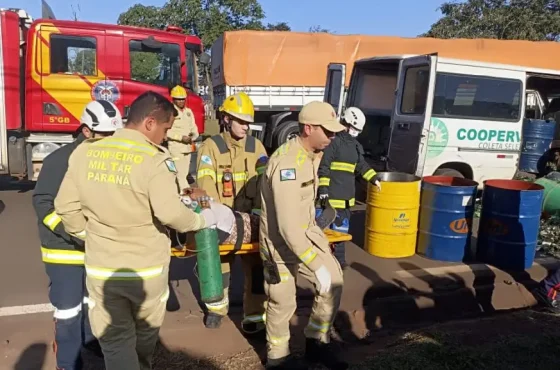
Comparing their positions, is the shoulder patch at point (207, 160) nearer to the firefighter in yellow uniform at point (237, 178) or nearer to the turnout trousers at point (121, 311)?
the firefighter in yellow uniform at point (237, 178)

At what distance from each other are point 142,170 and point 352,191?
2.84 meters

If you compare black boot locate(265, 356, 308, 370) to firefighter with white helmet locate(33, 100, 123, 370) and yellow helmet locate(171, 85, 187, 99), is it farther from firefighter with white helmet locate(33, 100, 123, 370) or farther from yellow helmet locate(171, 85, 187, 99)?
yellow helmet locate(171, 85, 187, 99)

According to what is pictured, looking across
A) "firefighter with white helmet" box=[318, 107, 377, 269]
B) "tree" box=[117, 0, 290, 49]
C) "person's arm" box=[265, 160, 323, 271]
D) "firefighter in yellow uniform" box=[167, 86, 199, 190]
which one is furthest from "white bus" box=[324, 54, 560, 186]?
"tree" box=[117, 0, 290, 49]

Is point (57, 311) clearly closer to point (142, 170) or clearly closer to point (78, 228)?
point (78, 228)

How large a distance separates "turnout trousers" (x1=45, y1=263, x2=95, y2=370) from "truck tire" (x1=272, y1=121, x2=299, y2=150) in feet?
24.6

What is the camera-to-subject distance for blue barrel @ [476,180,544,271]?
5.13 m

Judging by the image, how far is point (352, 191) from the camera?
15.7 feet

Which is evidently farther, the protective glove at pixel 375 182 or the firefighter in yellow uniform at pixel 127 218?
the protective glove at pixel 375 182

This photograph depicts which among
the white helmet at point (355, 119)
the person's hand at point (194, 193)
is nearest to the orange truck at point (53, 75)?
the white helmet at point (355, 119)

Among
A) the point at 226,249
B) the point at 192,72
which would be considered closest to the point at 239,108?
the point at 226,249

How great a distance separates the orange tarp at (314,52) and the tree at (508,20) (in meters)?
9.50

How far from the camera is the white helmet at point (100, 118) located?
2.86 meters

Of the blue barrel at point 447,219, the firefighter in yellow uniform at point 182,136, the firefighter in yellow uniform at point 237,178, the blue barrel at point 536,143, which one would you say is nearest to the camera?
the firefighter in yellow uniform at point 237,178

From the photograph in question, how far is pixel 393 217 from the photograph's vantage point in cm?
539
